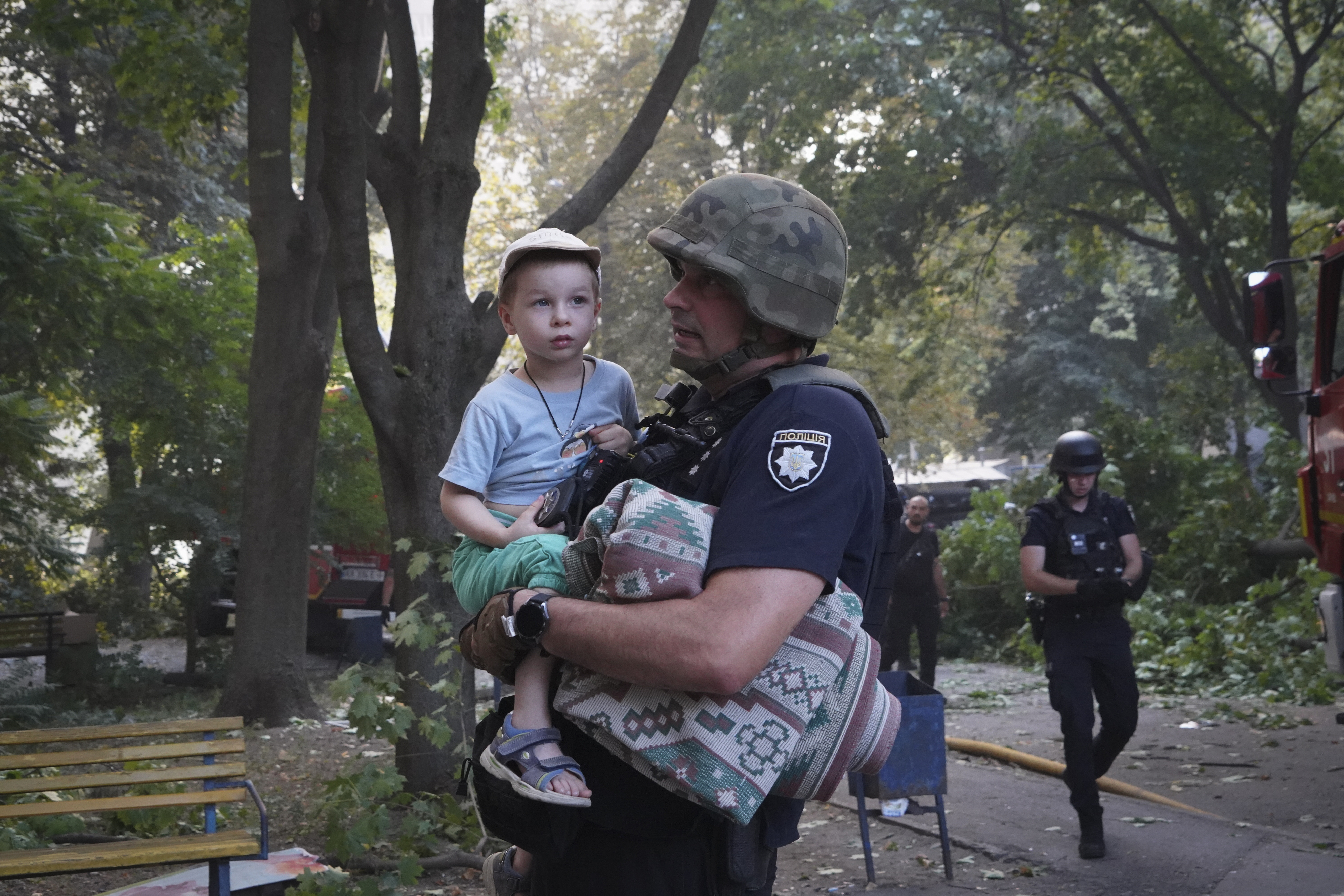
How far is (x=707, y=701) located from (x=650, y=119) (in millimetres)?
7398

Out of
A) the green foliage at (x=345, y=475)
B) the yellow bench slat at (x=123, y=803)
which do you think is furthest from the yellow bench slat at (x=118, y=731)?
the green foliage at (x=345, y=475)

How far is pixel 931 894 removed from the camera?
656cm

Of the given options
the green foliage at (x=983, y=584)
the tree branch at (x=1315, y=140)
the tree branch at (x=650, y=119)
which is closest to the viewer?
the tree branch at (x=650, y=119)

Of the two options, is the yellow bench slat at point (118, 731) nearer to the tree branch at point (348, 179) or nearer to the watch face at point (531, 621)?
the tree branch at point (348, 179)

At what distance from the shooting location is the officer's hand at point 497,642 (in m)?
2.23

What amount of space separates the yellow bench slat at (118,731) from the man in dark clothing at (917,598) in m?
8.85

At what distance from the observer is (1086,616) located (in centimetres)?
723

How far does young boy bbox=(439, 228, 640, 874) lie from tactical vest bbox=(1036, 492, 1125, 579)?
4.90 metres

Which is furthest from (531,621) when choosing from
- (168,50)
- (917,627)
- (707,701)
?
(917,627)

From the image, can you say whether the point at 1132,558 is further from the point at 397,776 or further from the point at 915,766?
the point at 397,776

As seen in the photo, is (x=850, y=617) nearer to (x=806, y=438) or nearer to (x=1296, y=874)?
(x=806, y=438)

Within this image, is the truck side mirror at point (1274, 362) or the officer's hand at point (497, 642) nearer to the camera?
the officer's hand at point (497, 642)

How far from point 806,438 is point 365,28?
8.62 m

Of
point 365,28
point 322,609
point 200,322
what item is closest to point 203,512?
point 200,322
